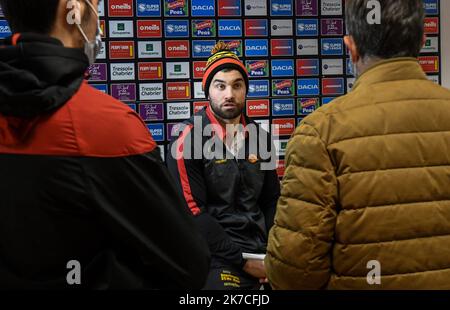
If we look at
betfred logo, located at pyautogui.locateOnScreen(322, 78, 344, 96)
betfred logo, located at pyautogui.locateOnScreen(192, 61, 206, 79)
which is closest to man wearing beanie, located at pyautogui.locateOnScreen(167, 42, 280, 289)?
betfred logo, located at pyautogui.locateOnScreen(192, 61, 206, 79)

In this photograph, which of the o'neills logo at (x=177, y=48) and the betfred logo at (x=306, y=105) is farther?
the betfred logo at (x=306, y=105)

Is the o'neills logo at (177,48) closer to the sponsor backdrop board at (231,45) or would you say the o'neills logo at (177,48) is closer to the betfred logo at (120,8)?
the sponsor backdrop board at (231,45)

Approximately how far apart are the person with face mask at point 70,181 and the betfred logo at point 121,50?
217 centimetres

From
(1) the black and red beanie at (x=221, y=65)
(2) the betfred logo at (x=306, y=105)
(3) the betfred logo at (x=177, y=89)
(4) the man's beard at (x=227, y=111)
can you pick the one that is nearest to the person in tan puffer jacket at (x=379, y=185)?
(4) the man's beard at (x=227, y=111)

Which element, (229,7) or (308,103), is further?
Result: (308,103)

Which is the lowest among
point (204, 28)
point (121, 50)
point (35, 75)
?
point (35, 75)

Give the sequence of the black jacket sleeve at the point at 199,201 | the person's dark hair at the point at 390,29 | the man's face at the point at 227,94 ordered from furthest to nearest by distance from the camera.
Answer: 1. the man's face at the point at 227,94
2. the black jacket sleeve at the point at 199,201
3. the person's dark hair at the point at 390,29

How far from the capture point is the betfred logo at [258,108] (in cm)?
335

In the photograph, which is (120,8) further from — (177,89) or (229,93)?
(229,93)

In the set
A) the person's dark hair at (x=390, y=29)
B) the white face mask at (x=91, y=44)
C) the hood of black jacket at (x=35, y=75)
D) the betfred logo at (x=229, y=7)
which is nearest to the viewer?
the hood of black jacket at (x=35, y=75)

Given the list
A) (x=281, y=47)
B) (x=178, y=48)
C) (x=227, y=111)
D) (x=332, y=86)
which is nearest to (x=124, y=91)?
(x=178, y=48)

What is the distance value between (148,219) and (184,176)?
1.37 metres

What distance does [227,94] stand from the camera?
257cm
